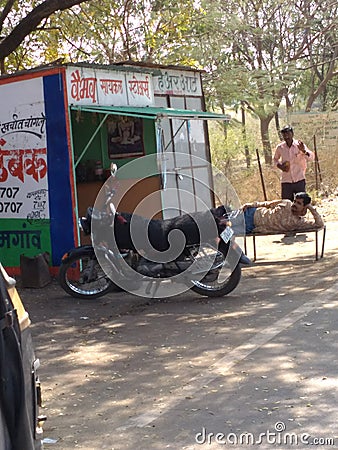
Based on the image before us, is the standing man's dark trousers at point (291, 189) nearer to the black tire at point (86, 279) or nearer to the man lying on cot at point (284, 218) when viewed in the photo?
the man lying on cot at point (284, 218)

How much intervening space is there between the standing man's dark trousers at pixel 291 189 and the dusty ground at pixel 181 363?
310 cm

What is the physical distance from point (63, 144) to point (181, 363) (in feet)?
14.4

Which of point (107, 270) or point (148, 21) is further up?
point (148, 21)

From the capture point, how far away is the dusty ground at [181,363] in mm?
4852

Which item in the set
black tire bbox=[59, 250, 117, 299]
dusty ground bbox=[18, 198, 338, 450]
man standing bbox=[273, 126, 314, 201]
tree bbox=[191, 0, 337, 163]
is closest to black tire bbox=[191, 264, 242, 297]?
dusty ground bbox=[18, 198, 338, 450]

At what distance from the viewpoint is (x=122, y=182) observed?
1200cm

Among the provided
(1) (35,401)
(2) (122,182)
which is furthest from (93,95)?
(1) (35,401)

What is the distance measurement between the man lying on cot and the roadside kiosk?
4.95 ft

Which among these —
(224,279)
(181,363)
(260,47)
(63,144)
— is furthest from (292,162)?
(260,47)

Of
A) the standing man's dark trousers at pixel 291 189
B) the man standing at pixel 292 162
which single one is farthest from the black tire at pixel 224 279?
the standing man's dark trousers at pixel 291 189

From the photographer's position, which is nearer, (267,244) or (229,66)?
(267,244)

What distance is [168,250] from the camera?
28.3 ft

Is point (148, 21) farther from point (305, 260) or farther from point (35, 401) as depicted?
point (35, 401)

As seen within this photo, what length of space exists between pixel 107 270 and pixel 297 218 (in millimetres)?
2927
